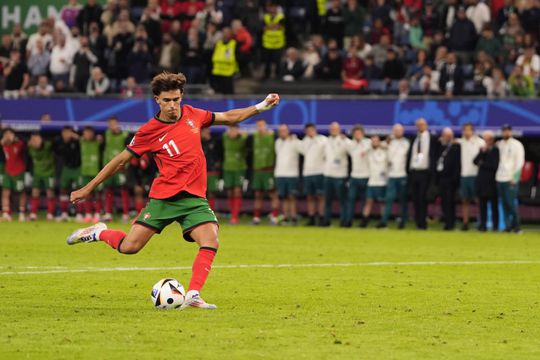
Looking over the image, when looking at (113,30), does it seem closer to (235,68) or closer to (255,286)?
(235,68)

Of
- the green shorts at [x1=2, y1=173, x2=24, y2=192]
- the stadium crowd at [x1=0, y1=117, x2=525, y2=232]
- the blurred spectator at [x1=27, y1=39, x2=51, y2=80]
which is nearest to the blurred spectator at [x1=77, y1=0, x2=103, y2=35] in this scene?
the blurred spectator at [x1=27, y1=39, x2=51, y2=80]

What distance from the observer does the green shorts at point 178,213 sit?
11883 mm

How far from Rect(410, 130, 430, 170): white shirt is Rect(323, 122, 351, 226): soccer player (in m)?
1.51

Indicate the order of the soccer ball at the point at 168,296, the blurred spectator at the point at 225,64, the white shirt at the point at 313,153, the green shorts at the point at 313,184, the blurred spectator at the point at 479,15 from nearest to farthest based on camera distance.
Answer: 1. the soccer ball at the point at 168,296
2. the white shirt at the point at 313,153
3. the green shorts at the point at 313,184
4. the blurred spectator at the point at 225,64
5. the blurred spectator at the point at 479,15

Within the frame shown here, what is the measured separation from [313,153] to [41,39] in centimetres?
916

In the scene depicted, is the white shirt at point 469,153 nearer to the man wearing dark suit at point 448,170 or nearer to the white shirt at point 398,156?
the man wearing dark suit at point 448,170

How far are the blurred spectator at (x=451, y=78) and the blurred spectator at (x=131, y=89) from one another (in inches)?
281

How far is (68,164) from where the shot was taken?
28672mm

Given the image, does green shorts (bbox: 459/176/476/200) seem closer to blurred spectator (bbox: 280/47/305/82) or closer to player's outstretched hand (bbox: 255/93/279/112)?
blurred spectator (bbox: 280/47/305/82)

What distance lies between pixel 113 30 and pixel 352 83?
7103 millimetres

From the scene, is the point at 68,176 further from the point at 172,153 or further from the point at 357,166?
the point at 172,153

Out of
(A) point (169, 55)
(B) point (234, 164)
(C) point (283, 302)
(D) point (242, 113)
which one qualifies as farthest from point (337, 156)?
(D) point (242, 113)

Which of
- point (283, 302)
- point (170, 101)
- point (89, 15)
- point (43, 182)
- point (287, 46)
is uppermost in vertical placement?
point (170, 101)

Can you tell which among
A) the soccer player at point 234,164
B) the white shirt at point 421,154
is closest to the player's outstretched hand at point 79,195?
the white shirt at point 421,154
